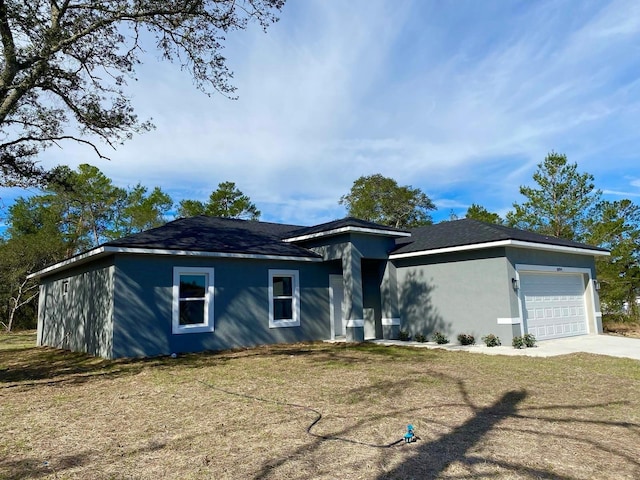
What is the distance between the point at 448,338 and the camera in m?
13.6

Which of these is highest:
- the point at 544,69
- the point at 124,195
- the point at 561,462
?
the point at 124,195

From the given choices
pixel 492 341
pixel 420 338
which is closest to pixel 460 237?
pixel 492 341

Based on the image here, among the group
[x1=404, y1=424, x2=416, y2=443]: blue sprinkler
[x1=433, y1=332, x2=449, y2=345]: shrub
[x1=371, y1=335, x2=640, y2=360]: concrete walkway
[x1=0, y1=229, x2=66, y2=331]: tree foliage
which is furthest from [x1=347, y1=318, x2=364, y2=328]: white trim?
[x1=0, y1=229, x2=66, y2=331]: tree foliage

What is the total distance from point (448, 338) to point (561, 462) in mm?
9906

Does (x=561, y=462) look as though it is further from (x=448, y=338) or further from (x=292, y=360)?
(x=448, y=338)

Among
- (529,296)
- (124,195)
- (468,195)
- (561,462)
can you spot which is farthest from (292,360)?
(124,195)

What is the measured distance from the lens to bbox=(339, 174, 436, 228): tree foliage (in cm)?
3778

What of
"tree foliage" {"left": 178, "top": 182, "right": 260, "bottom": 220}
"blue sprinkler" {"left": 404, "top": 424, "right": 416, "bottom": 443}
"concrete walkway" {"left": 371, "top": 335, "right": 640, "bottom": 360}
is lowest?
"blue sprinkler" {"left": 404, "top": 424, "right": 416, "bottom": 443}

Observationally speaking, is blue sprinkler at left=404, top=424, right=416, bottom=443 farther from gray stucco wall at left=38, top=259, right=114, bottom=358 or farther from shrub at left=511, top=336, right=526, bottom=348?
gray stucco wall at left=38, top=259, right=114, bottom=358

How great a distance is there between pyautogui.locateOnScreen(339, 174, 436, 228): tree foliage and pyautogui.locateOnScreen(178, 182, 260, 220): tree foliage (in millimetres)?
9706

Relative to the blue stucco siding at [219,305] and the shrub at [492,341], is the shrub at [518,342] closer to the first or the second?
the shrub at [492,341]

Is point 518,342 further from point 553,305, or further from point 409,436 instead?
point 409,436

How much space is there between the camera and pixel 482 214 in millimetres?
33719

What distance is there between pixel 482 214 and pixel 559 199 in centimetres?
923
